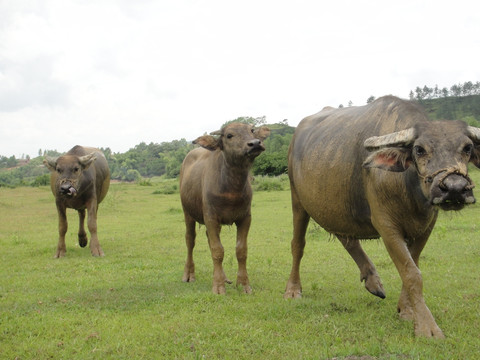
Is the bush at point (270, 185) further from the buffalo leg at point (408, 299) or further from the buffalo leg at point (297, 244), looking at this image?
the buffalo leg at point (408, 299)

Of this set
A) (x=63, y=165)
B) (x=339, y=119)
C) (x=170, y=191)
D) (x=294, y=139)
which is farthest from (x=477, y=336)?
(x=170, y=191)

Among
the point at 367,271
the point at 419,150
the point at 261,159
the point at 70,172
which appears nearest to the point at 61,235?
the point at 70,172

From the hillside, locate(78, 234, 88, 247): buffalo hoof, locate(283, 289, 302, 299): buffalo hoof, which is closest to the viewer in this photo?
locate(283, 289, 302, 299): buffalo hoof

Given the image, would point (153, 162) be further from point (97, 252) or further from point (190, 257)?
point (190, 257)

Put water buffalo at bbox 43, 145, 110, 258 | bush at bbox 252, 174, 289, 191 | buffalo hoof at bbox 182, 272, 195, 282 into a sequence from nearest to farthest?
buffalo hoof at bbox 182, 272, 195, 282
water buffalo at bbox 43, 145, 110, 258
bush at bbox 252, 174, 289, 191

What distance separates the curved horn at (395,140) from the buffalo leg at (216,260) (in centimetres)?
296

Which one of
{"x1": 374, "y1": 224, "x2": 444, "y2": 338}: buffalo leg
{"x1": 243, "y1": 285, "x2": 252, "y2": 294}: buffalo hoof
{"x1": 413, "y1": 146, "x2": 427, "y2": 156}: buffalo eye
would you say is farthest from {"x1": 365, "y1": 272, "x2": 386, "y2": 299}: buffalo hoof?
{"x1": 413, "y1": 146, "x2": 427, "y2": 156}: buffalo eye

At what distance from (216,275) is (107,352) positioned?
234cm

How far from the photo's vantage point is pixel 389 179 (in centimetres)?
409

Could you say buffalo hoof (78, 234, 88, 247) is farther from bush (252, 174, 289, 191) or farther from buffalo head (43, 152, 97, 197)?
bush (252, 174, 289, 191)

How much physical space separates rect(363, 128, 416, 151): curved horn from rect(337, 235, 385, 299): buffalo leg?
64.9 inches

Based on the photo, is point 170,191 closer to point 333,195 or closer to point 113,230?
point 113,230

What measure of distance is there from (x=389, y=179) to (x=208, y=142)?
3049 millimetres

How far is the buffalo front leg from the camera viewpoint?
3.88 meters
